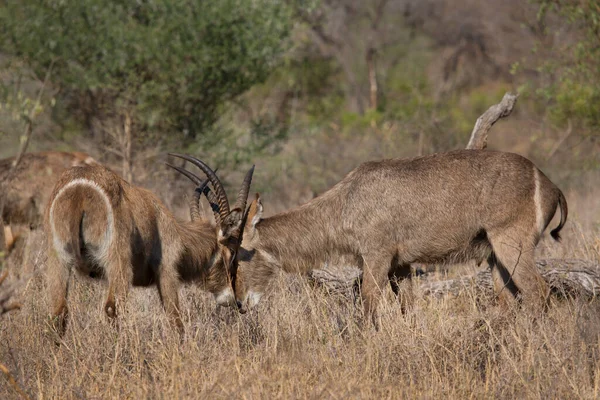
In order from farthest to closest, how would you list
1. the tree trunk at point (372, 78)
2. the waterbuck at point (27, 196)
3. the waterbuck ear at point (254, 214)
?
the tree trunk at point (372, 78) → the waterbuck at point (27, 196) → the waterbuck ear at point (254, 214)

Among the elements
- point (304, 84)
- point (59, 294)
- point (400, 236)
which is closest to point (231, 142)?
point (400, 236)

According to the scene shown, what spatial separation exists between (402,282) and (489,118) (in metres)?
1.78

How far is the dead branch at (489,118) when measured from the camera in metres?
7.04

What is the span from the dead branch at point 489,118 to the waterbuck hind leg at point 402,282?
4.57 ft

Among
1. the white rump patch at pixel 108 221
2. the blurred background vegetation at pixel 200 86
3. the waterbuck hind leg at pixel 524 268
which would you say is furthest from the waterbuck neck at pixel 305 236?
the blurred background vegetation at pixel 200 86

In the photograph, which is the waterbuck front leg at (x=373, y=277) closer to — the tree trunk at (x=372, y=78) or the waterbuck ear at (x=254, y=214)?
the waterbuck ear at (x=254, y=214)

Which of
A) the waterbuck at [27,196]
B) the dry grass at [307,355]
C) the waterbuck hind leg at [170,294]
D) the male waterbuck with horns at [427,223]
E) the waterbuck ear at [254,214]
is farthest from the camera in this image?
the waterbuck at [27,196]

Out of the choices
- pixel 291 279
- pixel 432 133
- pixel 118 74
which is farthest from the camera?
pixel 432 133

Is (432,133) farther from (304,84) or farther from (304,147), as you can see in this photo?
(304,84)

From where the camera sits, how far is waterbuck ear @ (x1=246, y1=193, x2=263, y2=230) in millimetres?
6301

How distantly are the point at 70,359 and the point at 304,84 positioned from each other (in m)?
20.9

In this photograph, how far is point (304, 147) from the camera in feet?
50.5

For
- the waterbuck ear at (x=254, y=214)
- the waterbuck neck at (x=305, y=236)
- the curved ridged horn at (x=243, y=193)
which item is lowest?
the waterbuck neck at (x=305, y=236)

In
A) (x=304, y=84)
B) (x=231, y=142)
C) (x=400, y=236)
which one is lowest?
(x=304, y=84)
